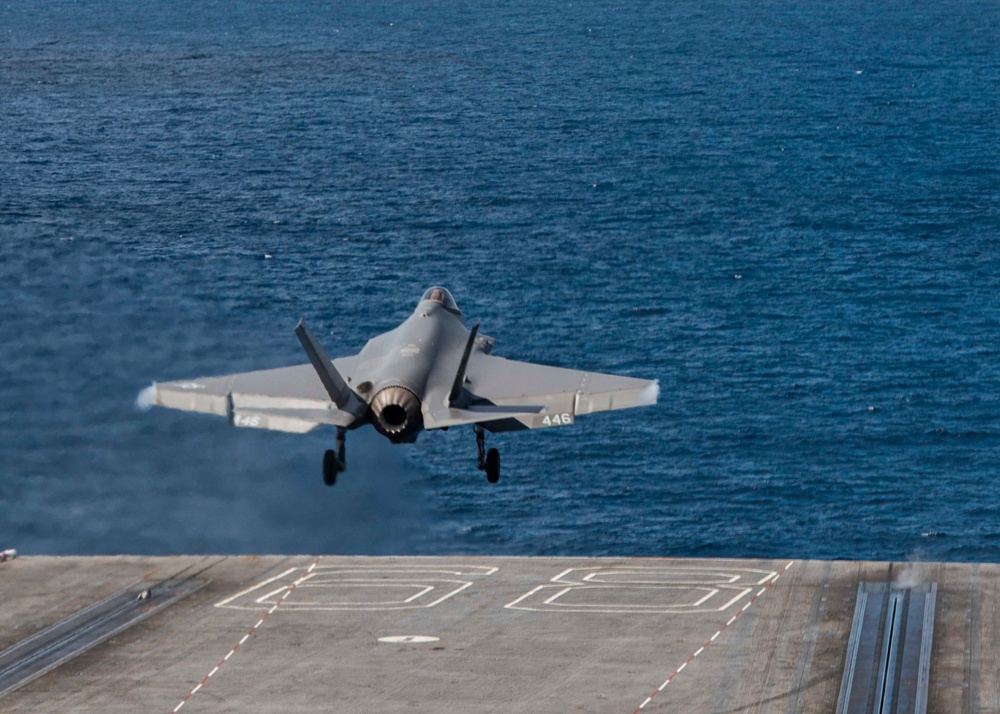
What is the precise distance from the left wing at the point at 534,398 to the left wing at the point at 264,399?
5409 millimetres

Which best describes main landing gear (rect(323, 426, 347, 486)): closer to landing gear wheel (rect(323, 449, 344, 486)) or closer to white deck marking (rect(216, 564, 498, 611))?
landing gear wheel (rect(323, 449, 344, 486))

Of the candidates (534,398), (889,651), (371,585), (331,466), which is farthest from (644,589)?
(331,466)

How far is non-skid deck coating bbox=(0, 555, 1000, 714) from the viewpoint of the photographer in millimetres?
105125

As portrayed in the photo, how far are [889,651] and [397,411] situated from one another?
5420 cm

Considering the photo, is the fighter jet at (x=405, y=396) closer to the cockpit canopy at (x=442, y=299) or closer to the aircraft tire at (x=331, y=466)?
the aircraft tire at (x=331, y=466)

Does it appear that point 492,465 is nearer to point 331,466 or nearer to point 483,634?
point 331,466

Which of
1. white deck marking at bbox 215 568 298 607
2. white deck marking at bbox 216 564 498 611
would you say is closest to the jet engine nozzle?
white deck marking at bbox 216 564 498 611

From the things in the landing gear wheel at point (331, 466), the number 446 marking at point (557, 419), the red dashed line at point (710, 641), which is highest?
the number 446 marking at point (557, 419)

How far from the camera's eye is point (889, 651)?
364 ft

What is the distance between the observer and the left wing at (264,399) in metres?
67.0

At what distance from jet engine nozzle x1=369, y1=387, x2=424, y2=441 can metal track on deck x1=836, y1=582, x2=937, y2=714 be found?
44.6 m

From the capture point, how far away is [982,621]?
116 meters

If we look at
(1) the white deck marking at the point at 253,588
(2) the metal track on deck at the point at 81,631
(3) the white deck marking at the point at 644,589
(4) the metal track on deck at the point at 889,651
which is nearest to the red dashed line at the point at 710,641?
(3) the white deck marking at the point at 644,589

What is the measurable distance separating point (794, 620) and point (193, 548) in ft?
241
